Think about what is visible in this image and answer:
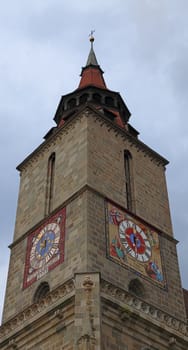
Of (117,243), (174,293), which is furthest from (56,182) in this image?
(174,293)

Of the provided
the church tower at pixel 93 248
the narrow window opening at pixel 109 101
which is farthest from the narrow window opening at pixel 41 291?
the narrow window opening at pixel 109 101

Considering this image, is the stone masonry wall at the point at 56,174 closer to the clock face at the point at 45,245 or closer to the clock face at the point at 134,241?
the clock face at the point at 45,245

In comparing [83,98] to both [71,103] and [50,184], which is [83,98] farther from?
[50,184]

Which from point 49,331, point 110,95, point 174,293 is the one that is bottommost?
point 49,331

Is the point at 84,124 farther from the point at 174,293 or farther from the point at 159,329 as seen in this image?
the point at 159,329

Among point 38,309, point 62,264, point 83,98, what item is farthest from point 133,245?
point 83,98

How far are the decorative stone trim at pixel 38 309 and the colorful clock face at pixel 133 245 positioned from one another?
192 centimetres

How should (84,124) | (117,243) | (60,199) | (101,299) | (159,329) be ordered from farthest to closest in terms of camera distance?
1. (84,124)
2. (60,199)
3. (117,243)
4. (159,329)
5. (101,299)

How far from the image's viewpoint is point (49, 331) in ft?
53.2

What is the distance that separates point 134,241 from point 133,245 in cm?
18

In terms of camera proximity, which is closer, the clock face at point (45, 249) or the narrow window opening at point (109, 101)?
the clock face at point (45, 249)

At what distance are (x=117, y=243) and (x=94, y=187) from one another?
6.84 feet

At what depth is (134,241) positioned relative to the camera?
62.3 ft

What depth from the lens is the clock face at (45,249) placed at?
724 inches
